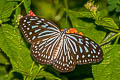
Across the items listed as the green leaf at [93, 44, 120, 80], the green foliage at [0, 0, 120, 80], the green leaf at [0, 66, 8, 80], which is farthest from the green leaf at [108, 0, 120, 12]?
the green leaf at [0, 66, 8, 80]

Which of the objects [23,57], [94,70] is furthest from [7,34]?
[94,70]

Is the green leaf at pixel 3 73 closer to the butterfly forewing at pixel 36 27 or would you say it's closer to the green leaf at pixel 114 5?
the butterfly forewing at pixel 36 27

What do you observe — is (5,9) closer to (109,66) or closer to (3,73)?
(3,73)

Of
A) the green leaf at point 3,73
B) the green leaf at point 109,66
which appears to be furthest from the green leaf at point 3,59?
the green leaf at point 109,66

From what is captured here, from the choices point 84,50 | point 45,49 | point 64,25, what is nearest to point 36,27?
point 45,49

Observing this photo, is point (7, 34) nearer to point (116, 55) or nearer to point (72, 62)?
point (72, 62)
